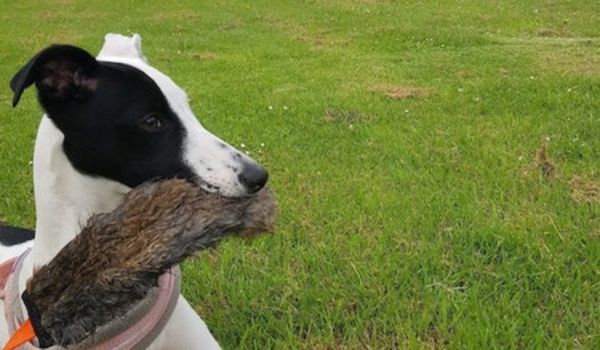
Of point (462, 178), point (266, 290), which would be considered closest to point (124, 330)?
point (266, 290)

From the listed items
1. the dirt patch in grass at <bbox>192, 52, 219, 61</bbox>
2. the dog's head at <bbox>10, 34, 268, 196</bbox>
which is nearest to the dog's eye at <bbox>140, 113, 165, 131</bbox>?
the dog's head at <bbox>10, 34, 268, 196</bbox>

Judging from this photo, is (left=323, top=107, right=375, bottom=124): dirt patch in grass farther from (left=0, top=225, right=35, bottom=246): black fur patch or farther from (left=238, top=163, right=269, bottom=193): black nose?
(left=238, top=163, right=269, bottom=193): black nose

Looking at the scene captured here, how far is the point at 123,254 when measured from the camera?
2076 millimetres

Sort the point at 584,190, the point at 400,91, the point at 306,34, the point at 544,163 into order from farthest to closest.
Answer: the point at 306,34
the point at 400,91
the point at 544,163
the point at 584,190

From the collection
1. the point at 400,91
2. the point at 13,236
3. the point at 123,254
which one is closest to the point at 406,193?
the point at 13,236

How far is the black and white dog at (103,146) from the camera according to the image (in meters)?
2.42

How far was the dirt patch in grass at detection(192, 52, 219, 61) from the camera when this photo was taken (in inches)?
411

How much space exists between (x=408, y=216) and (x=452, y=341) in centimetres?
125

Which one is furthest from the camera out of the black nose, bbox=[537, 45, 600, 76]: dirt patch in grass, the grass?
bbox=[537, 45, 600, 76]: dirt patch in grass

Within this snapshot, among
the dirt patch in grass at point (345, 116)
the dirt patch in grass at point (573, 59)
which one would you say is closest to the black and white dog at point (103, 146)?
the dirt patch in grass at point (345, 116)

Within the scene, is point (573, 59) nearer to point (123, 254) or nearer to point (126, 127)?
point (126, 127)

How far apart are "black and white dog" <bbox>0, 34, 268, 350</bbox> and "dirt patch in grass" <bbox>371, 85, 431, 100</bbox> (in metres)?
4.83

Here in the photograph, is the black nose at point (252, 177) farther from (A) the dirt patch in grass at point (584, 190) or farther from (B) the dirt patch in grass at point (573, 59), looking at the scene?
(B) the dirt patch in grass at point (573, 59)

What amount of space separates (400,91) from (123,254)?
18.6ft
